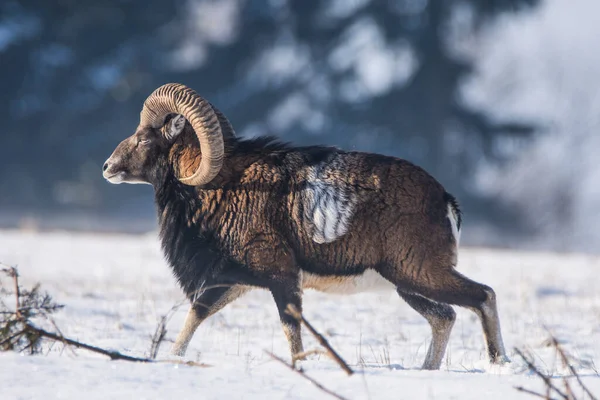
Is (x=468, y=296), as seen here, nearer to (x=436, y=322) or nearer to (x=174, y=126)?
(x=436, y=322)

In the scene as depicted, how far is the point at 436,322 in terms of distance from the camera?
726cm

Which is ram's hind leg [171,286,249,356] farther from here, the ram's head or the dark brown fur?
the ram's head

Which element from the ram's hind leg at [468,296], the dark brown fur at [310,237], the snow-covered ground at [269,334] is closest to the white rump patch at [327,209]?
the dark brown fur at [310,237]

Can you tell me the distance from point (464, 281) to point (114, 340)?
2.92m

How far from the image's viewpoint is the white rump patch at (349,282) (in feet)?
23.1

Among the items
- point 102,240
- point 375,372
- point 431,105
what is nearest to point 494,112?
point 431,105

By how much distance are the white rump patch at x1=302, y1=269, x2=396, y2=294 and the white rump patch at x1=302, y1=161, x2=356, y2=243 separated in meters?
0.31

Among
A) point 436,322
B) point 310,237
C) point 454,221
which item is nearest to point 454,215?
point 454,221

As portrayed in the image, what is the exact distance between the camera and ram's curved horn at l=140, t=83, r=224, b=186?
289 inches

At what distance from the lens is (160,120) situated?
25.7 ft

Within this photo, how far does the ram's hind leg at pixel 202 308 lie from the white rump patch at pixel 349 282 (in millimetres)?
548

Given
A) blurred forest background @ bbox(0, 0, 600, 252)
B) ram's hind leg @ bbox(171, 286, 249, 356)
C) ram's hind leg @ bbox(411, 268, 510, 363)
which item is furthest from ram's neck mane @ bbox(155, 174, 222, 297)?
blurred forest background @ bbox(0, 0, 600, 252)

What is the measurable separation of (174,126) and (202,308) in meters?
1.56

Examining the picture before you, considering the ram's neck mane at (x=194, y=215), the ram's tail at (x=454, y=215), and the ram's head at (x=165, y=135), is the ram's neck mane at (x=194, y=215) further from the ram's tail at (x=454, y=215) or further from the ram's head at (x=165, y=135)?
the ram's tail at (x=454, y=215)
